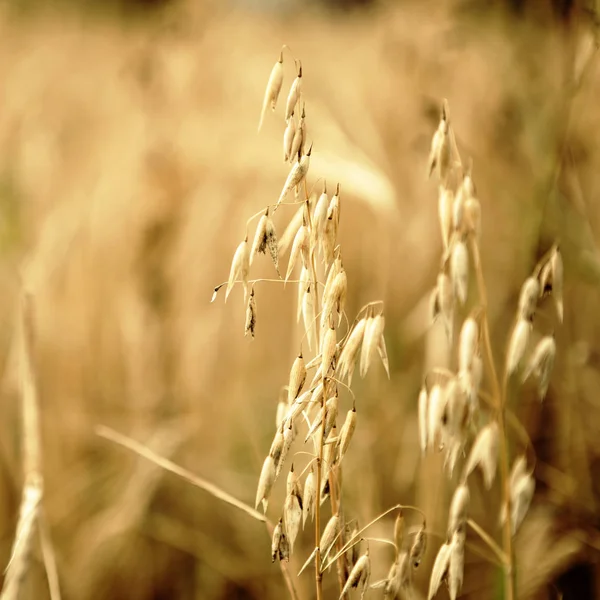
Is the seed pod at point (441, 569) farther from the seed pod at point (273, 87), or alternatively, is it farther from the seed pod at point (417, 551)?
the seed pod at point (273, 87)

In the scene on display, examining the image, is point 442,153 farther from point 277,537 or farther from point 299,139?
point 277,537

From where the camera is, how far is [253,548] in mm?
757

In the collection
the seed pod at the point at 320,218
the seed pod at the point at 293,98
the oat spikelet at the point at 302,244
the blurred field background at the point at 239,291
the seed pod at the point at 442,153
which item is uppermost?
the seed pod at the point at 293,98

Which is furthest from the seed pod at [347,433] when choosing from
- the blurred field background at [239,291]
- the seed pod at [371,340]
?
the blurred field background at [239,291]

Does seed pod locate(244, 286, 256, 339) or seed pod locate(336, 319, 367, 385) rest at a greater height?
seed pod locate(244, 286, 256, 339)

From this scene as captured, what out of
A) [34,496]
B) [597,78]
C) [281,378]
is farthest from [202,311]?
[597,78]

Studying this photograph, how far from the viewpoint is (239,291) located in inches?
41.4

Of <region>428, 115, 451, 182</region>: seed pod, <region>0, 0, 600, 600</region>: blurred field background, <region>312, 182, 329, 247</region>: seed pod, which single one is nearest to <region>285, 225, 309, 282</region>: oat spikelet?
<region>312, 182, 329, 247</region>: seed pod

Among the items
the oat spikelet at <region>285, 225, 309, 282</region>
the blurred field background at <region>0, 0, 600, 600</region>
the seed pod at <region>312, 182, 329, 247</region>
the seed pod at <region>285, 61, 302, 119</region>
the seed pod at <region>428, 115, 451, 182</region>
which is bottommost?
the blurred field background at <region>0, 0, 600, 600</region>

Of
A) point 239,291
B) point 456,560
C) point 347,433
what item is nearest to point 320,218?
point 347,433

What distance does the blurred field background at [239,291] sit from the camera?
0.71 metres

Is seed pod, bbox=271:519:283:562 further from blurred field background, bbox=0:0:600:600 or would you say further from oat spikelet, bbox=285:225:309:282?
blurred field background, bbox=0:0:600:600

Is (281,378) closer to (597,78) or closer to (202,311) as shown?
(202,311)

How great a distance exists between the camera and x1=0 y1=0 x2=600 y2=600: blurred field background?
706 millimetres
